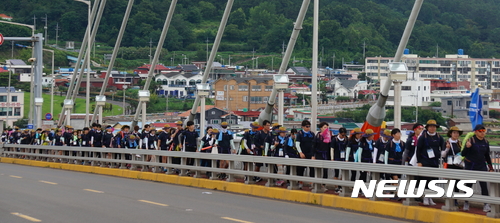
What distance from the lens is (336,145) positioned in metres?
16.9

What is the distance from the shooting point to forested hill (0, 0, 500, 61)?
16475 centimetres

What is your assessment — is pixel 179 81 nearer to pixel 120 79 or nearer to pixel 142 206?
pixel 120 79

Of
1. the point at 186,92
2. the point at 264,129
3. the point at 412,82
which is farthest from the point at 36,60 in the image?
the point at 186,92

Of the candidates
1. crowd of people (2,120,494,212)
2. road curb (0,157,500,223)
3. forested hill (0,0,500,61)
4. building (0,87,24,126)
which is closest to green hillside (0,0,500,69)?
forested hill (0,0,500,61)

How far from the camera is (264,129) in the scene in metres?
19.3

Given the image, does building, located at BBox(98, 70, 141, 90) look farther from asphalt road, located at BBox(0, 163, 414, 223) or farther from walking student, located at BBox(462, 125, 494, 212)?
walking student, located at BBox(462, 125, 494, 212)

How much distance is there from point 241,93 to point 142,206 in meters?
96.3

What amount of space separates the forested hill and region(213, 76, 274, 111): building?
155ft

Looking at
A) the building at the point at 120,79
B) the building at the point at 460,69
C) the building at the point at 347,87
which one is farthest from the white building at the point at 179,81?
the building at the point at 460,69

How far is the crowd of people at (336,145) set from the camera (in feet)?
44.2

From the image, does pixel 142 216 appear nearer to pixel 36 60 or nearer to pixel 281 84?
pixel 281 84

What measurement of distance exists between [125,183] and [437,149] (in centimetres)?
1030

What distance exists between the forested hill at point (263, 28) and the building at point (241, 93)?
155 feet

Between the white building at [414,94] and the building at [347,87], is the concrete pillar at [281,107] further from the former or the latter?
the building at [347,87]
